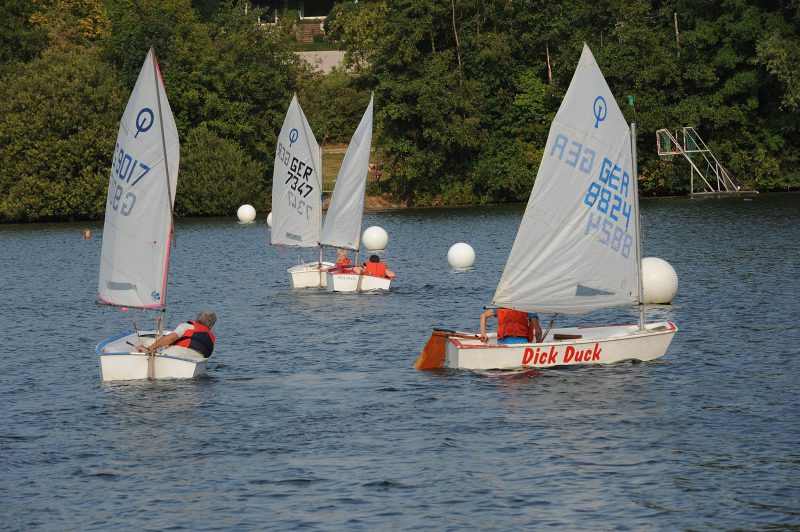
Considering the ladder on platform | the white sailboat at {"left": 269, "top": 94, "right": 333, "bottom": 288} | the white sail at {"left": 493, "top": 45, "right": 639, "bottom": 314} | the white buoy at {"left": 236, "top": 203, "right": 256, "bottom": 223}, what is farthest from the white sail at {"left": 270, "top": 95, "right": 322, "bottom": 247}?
the ladder on platform

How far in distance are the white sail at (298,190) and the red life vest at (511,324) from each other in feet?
80.0

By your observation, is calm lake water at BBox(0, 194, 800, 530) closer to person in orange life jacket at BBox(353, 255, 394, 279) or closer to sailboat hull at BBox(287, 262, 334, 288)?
person in orange life jacket at BBox(353, 255, 394, 279)

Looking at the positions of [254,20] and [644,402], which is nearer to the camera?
[644,402]

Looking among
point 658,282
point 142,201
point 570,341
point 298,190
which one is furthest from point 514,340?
point 298,190

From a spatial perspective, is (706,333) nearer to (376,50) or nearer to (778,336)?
(778,336)

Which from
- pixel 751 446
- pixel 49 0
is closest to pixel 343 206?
pixel 751 446

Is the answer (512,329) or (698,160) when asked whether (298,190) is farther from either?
(698,160)

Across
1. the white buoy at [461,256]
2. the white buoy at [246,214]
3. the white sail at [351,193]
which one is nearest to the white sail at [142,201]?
the white sail at [351,193]

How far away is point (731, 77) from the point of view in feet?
342

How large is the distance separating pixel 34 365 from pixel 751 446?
2040 centimetres

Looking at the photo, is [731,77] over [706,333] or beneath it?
over

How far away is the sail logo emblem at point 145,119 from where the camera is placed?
3022 centimetres

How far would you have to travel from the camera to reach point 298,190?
55.1m

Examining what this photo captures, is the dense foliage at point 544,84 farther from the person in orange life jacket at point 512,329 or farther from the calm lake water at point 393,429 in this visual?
the person in orange life jacket at point 512,329
